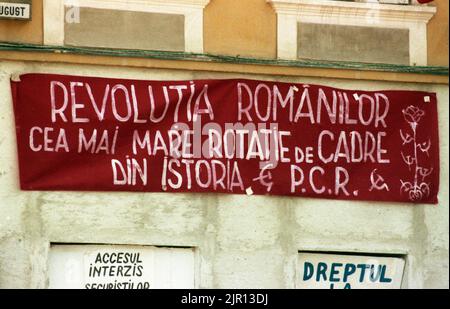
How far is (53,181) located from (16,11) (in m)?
1.59

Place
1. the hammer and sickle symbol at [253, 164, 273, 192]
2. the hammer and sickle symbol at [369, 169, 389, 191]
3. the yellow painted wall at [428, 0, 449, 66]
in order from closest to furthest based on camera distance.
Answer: the hammer and sickle symbol at [253, 164, 273, 192] < the hammer and sickle symbol at [369, 169, 389, 191] < the yellow painted wall at [428, 0, 449, 66]

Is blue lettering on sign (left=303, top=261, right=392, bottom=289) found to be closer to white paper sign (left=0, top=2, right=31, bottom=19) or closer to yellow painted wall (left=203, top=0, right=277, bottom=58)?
yellow painted wall (left=203, top=0, right=277, bottom=58)

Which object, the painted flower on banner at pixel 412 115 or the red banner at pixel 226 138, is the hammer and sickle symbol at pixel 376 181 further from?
the painted flower on banner at pixel 412 115

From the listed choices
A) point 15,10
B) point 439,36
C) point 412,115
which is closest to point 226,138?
point 412,115

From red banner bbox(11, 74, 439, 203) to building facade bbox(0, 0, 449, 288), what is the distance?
0.11 m

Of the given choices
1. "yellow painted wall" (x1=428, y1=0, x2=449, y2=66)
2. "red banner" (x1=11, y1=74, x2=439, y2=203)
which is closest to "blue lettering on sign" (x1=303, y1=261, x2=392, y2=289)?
"red banner" (x1=11, y1=74, x2=439, y2=203)

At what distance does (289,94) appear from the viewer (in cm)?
1391

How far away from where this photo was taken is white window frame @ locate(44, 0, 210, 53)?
43.7 feet

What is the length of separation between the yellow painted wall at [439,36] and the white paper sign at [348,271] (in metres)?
2.03

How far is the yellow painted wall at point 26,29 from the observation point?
520 inches

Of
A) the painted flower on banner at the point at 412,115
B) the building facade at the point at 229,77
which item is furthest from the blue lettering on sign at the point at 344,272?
the painted flower on banner at the point at 412,115

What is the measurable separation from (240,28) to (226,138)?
109 centimetres
